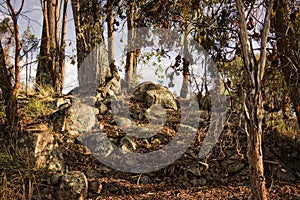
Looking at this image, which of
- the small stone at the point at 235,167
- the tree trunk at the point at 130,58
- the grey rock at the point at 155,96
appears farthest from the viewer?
the tree trunk at the point at 130,58

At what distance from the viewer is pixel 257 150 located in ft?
8.31

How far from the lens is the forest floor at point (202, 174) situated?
3.60 m

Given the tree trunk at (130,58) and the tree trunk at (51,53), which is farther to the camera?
the tree trunk at (130,58)

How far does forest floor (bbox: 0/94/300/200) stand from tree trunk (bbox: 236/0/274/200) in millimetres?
638

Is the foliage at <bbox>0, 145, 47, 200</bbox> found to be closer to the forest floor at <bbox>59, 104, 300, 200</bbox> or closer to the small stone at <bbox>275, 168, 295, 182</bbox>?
the forest floor at <bbox>59, 104, 300, 200</bbox>

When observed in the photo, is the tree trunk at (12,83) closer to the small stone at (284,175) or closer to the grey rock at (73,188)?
the grey rock at (73,188)

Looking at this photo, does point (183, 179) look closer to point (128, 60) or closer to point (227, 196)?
point (227, 196)

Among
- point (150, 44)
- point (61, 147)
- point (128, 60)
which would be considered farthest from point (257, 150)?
point (128, 60)

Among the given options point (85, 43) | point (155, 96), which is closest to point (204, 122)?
point (155, 96)

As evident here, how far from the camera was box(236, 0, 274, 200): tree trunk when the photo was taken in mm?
2541

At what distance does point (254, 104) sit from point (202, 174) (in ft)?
5.95

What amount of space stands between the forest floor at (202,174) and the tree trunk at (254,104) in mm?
638

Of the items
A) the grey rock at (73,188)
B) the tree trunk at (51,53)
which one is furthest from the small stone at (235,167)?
the tree trunk at (51,53)

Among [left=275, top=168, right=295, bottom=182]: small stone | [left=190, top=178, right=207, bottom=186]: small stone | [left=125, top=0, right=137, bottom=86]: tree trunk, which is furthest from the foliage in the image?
[left=125, top=0, right=137, bottom=86]: tree trunk
